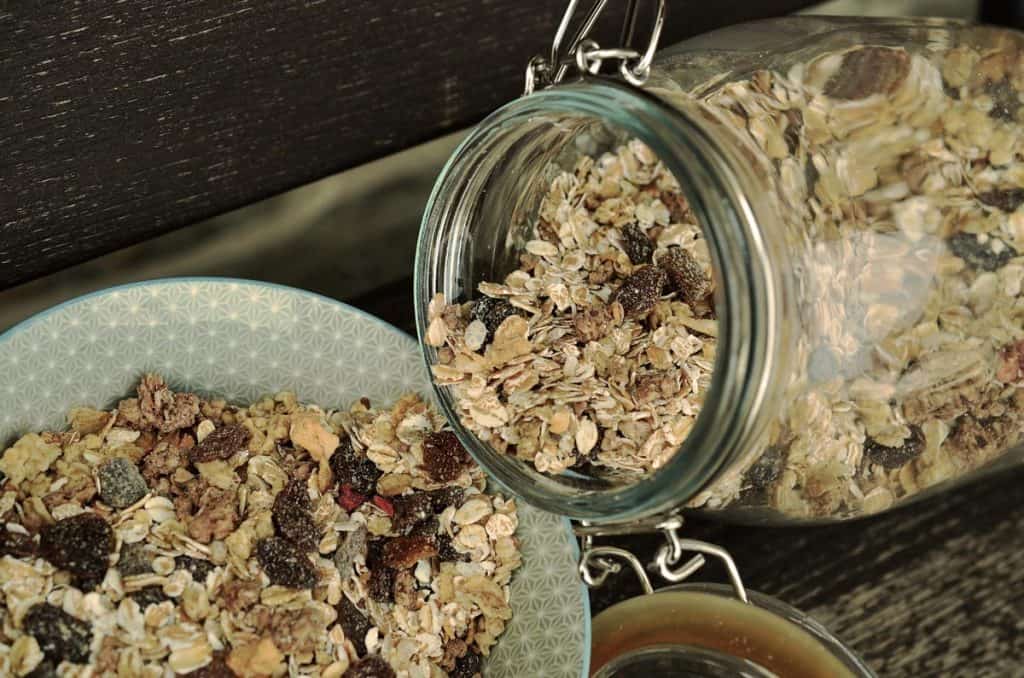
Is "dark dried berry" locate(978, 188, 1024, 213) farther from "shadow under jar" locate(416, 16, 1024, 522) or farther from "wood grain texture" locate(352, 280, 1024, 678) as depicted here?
"wood grain texture" locate(352, 280, 1024, 678)

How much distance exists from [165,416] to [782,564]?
15.9 inches

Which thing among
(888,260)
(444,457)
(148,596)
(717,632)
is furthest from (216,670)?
(888,260)

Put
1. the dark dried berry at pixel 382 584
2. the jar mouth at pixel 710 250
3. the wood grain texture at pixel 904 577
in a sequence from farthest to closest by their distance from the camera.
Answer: the wood grain texture at pixel 904 577
the dark dried berry at pixel 382 584
the jar mouth at pixel 710 250

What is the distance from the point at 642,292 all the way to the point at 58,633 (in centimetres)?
32

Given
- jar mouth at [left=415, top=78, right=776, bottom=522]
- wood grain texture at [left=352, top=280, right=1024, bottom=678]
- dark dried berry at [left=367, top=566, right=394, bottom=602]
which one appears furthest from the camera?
wood grain texture at [left=352, top=280, right=1024, bottom=678]

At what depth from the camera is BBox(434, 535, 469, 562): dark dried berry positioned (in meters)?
0.54

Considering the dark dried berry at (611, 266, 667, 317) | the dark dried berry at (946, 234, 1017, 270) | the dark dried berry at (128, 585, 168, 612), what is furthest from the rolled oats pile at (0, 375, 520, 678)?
the dark dried berry at (946, 234, 1017, 270)

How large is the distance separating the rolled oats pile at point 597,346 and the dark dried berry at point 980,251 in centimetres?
12

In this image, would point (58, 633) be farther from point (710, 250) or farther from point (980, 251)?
point (980, 251)

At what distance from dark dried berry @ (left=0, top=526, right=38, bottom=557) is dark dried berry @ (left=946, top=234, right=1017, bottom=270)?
1.53 feet

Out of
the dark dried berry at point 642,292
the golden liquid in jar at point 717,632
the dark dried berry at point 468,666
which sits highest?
the dark dried berry at point 642,292

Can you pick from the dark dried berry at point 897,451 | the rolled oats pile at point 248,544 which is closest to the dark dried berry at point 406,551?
the rolled oats pile at point 248,544

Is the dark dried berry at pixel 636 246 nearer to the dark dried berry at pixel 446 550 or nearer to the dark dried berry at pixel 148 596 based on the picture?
the dark dried berry at pixel 446 550

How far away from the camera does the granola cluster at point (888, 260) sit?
1.53 feet
